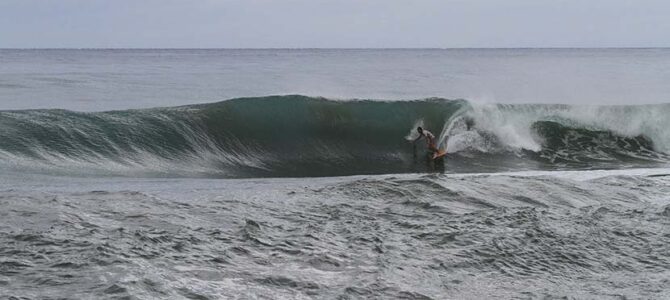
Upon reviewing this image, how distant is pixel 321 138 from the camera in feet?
64.5

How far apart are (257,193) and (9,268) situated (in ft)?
16.6

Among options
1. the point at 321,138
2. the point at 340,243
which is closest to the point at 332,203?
the point at 340,243

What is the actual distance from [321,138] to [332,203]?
9.90 m

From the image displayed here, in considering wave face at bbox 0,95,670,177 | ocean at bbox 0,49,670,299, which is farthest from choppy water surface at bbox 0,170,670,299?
wave face at bbox 0,95,670,177

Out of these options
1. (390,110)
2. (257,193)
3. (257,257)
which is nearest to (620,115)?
(390,110)

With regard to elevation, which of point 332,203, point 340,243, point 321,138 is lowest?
point 340,243

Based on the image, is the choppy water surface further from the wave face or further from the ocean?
the wave face

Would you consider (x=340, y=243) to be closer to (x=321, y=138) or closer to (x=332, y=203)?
(x=332, y=203)

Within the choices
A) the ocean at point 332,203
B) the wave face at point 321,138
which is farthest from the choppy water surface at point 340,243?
the wave face at point 321,138

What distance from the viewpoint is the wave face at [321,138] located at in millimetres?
15867

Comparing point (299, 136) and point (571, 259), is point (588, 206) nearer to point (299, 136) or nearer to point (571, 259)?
point (571, 259)

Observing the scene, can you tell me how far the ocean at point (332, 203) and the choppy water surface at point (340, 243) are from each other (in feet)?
0.10

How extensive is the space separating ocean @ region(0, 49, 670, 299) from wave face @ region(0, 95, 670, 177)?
0.20 ft

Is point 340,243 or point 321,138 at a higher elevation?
point 321,138
